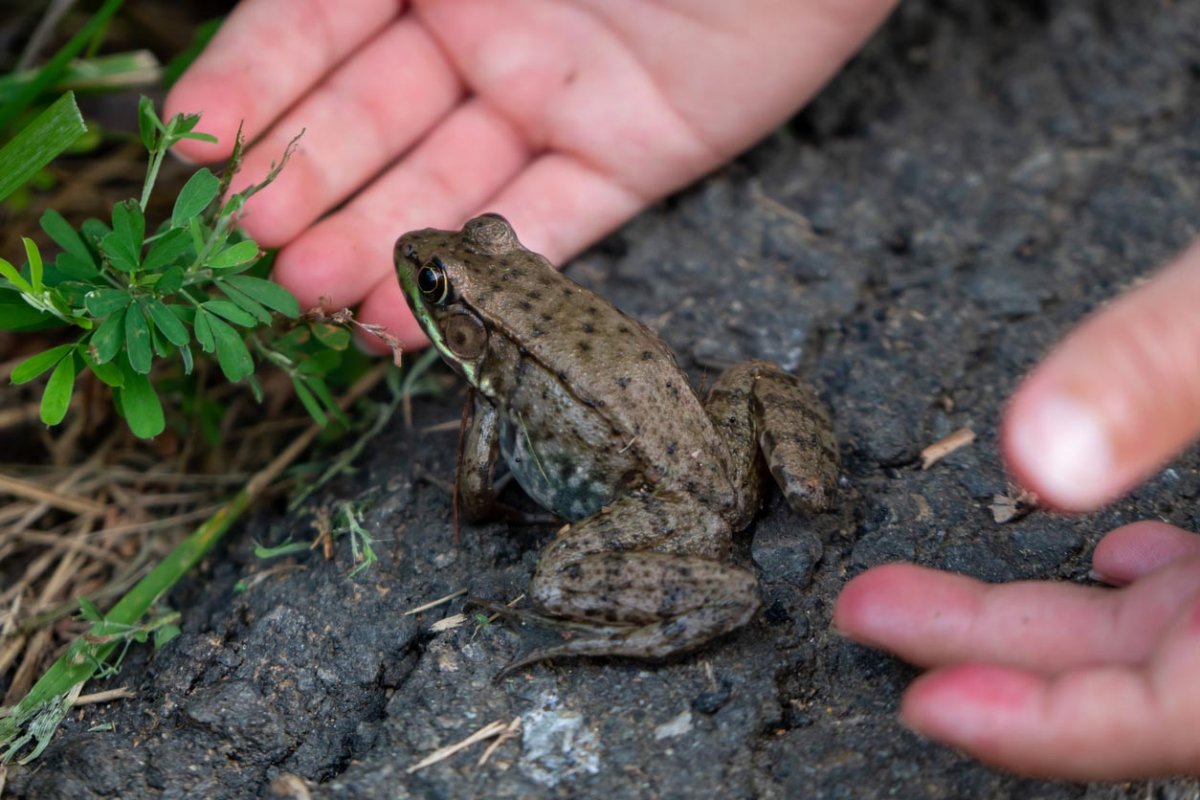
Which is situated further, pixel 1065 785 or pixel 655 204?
pixel 655 204

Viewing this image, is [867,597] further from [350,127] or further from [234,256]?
[350,127]

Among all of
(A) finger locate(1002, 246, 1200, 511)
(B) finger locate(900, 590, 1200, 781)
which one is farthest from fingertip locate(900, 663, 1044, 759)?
(A) finger locate(1002, 246, 1200, 511)

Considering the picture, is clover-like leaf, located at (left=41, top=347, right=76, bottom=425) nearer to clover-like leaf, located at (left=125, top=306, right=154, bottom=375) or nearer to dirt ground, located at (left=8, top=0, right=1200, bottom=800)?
clover-like leaf, located at (left=125, top=306, right=154, bottom=375)

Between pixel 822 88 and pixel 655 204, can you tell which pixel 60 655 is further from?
pixel 822 88

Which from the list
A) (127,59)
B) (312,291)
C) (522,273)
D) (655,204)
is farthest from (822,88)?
(127,59)

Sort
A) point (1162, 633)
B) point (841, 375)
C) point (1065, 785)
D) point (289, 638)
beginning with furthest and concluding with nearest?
point (841, 375) → point (289, 638) → point (1065, 785) → point (1162, 633)
